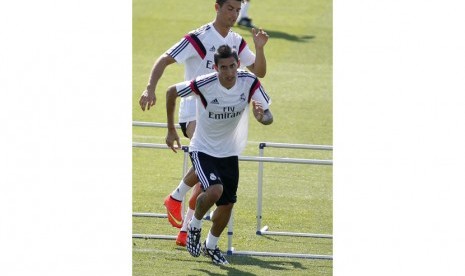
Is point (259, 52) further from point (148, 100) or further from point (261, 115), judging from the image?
point (148, 100)

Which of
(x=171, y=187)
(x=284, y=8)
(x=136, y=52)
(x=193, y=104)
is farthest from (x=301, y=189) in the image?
(x=284, y=8)

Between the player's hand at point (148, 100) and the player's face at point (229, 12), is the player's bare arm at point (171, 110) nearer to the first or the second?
the player's hand at point (148, 100)

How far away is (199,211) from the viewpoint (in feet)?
24.5

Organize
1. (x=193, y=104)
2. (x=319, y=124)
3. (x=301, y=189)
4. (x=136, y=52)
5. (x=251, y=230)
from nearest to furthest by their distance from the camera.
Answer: (x=193, y=104) → (x=251, y=230) → (x=301, y=189) → (x=319, y=124) → (x=136, y=52)

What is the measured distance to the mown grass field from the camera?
7.70m

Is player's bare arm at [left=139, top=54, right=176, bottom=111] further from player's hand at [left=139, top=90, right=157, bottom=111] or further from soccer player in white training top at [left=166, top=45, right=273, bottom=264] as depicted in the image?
soccer player in white training top at [left=166, top=45, right=273, bottom=264]

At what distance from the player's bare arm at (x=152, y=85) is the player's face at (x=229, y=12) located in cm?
39

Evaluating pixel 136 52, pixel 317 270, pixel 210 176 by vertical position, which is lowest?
pixel 317 270

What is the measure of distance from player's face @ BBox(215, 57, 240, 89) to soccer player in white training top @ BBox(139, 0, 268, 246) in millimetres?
308

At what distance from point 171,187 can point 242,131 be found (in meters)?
2.83

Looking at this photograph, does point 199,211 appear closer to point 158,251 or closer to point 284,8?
point 158,251

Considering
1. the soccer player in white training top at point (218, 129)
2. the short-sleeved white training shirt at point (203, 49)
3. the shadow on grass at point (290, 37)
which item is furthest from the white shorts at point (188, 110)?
the shadow on grass at point (290, 37)

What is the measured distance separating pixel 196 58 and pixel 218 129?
2.23ft

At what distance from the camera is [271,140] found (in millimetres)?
12172
